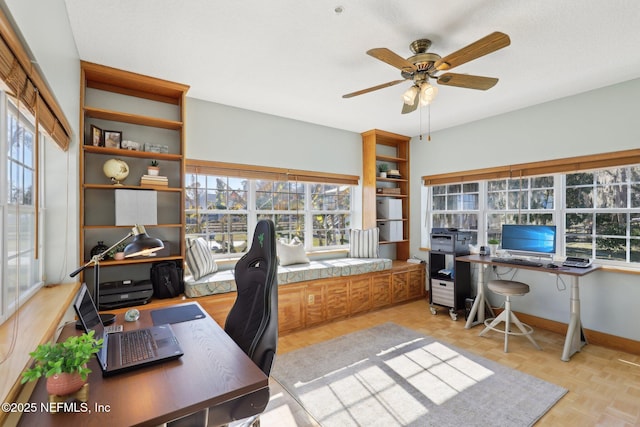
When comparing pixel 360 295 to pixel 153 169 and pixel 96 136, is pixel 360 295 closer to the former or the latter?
pixel 153 169

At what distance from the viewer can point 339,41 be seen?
2.25 metres

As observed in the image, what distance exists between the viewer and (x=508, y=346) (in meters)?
3.06

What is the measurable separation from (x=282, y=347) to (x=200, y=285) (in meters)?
1.03

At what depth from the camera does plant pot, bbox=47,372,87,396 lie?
2.93 feet

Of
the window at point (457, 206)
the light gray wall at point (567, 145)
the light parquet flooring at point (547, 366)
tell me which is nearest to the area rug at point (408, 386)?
the light parquet flooring at point (547, 366)

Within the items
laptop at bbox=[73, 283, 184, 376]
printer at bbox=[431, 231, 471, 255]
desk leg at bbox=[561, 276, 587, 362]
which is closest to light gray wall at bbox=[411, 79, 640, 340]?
desk leg at bbox=[561, 276, 587, 362]

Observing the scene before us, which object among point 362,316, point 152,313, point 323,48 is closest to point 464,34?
point 323,48

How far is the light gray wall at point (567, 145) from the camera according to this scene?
2.96m

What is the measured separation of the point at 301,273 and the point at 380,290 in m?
1.31

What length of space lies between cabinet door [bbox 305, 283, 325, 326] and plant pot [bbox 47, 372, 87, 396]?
2761mm

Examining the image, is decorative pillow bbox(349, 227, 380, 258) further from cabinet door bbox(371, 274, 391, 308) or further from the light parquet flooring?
the light parquet flooring

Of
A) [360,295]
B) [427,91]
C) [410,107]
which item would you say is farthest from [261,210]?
[427,91]

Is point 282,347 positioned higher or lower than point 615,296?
lower

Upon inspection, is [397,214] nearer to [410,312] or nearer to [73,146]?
[410,312]
